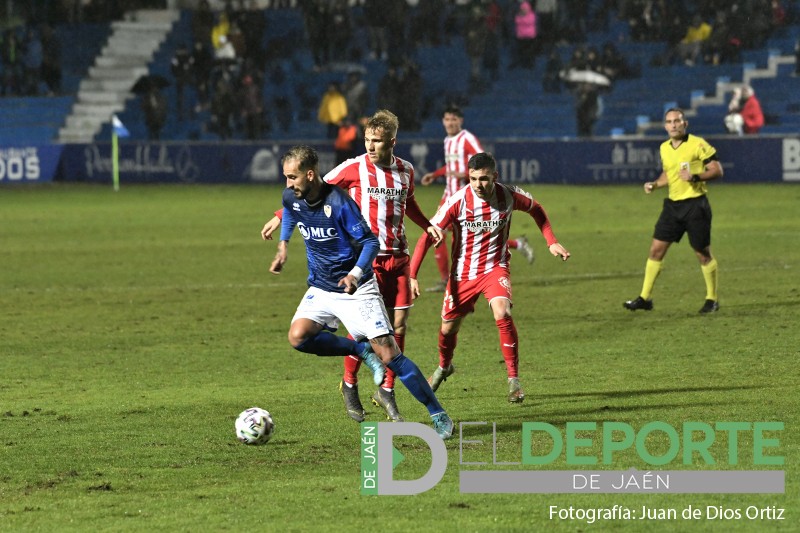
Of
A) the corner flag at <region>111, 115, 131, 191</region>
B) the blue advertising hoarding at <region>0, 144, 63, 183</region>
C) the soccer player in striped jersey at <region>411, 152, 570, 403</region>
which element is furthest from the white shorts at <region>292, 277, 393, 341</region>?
the blue advertising hoarding at <region>0, 144, 63, 183</region>

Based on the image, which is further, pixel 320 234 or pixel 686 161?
pixel 686 161

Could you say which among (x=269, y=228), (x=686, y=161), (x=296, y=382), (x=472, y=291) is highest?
(x=686, y=161)

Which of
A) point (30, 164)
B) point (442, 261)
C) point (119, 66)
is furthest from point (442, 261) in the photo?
point (119, 66)

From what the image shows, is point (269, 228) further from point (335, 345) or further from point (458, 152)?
point (458, 152)

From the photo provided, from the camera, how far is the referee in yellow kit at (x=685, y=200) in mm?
13992

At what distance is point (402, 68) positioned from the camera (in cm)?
3994

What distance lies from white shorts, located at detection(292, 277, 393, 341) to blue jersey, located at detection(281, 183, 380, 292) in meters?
0.07

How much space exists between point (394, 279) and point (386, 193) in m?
0.61

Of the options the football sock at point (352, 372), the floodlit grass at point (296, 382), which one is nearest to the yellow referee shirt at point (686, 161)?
the floodlit grass at point (296, 382)

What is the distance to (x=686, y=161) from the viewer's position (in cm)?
1409

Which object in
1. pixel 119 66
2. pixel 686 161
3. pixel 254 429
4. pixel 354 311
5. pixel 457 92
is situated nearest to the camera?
pixel 254 429

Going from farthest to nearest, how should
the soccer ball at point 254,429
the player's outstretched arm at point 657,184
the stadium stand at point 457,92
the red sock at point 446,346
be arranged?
1. the stadium stand at point 457,92
2. the player's outstretched arm at point 657,184
3. the red sock at point 446,346
4. the soccer ball at point 254,429

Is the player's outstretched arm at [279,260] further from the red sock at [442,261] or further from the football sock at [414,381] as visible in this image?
the red sock at [442,261]

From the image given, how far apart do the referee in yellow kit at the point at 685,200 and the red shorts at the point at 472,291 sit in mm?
4594
